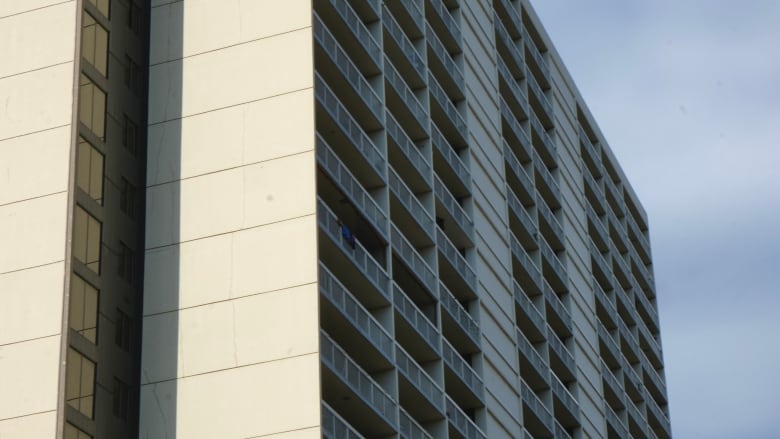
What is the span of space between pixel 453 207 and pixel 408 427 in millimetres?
14669

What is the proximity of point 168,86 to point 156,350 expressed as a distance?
1039 centimetres

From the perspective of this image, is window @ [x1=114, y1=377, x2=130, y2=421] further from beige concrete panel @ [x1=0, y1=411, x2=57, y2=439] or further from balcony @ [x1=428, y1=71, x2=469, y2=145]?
balcony @ [x1=428, y1=71, x2=469, y2=145]

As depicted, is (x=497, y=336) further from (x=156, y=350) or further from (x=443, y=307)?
(x=156, y=350)

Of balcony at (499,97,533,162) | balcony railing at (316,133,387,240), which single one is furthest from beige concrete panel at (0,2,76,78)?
balcony at (499,97,533,162)

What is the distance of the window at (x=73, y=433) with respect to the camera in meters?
54.8

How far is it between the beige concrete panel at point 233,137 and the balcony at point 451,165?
16713mm

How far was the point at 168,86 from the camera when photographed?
64.4m

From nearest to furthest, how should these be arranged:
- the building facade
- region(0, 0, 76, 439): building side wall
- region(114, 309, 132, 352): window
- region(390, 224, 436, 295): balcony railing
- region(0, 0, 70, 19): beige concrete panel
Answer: region(0, 0, 76, 439): building side wall, the building facade, region(114, 309, 132, 352): window, region(0, 0, 70, 19): beige concrete panel, region(390, 224, 436, 295): balcony railing

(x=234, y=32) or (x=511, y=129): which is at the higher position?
(x=511, y=129)

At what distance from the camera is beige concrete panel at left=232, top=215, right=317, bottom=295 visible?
2324 inches

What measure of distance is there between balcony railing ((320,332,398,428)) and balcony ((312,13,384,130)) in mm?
11382

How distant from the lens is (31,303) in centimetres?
5738

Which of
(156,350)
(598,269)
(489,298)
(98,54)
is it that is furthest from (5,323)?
(598,269)

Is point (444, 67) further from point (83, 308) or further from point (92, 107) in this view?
point (83, 308)
